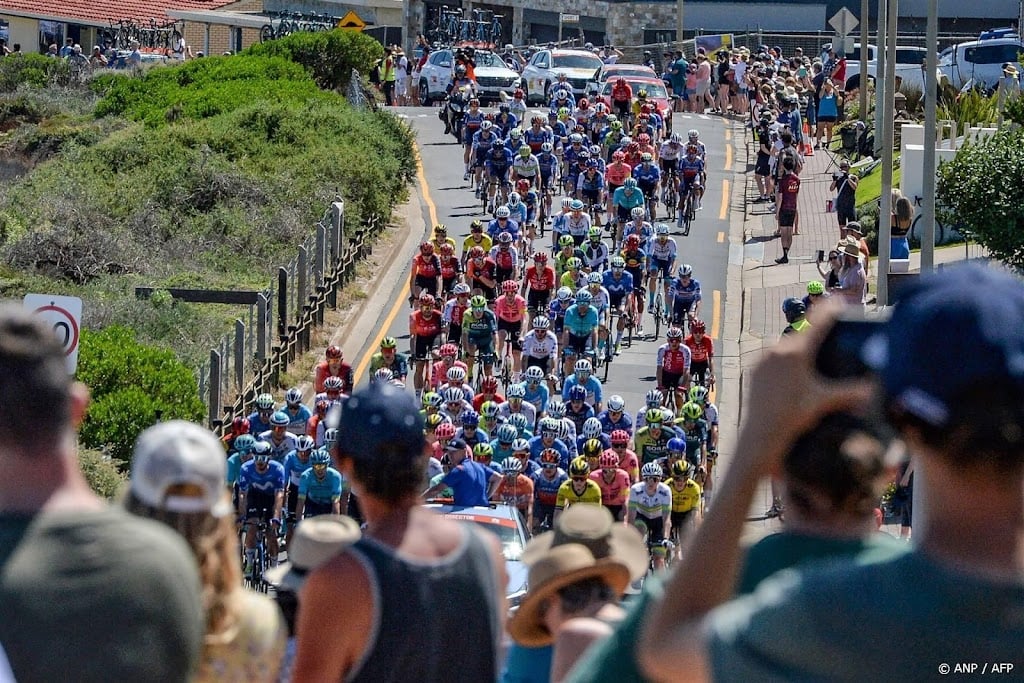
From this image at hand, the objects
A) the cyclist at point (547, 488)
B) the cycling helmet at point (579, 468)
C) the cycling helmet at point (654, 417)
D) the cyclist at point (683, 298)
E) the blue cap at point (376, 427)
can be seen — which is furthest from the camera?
the cyclist at point (683, 298)

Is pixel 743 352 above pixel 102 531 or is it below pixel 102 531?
below

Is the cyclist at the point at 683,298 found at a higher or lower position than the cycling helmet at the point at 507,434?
higher

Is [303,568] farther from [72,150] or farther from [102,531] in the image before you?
[72,150]

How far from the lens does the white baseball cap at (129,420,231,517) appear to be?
400 centimetres

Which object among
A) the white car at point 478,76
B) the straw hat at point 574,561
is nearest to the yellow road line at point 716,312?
the white car at point 478,76

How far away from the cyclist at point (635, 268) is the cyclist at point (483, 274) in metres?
1.93

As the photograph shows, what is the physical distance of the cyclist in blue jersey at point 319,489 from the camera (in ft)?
54.6

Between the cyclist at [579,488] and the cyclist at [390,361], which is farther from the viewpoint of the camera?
the cyclist at [390,361]

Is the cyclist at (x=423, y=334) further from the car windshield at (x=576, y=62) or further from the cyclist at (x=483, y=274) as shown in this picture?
the car windshield at (x=576, y=62)

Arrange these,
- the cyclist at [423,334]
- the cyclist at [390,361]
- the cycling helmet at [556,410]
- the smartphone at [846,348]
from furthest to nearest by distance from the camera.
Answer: the cyclist at [423,334] → the cyclist at [390,361] → the cycling helmet at [556,410] → the smartphone at [846,348]

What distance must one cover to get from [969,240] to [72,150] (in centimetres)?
2585

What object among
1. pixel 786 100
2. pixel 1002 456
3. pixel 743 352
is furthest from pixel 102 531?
pixel 786 100

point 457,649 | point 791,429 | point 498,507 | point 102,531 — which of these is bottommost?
point 498,507

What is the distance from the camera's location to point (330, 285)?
2967cm
